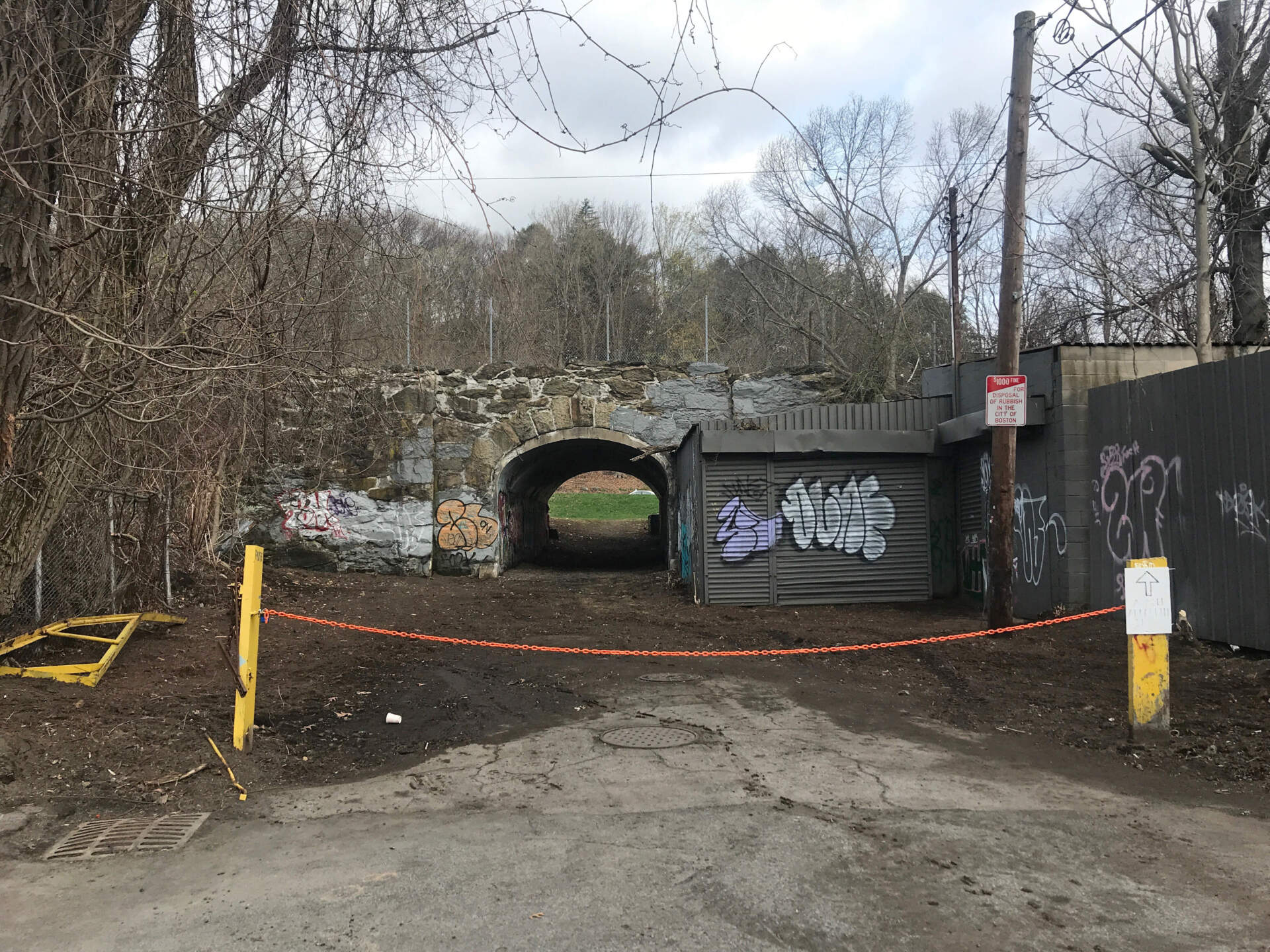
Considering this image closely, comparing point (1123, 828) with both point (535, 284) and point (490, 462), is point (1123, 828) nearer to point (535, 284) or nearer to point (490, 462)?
point (535, 284)

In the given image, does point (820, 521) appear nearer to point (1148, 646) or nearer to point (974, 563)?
point (974, 563)

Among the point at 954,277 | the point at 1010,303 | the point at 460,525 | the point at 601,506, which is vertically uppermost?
the point at 954,277

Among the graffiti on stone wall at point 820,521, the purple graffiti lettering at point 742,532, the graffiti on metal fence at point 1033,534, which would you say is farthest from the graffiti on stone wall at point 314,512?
the graffiti on metal fence at point 1033,534

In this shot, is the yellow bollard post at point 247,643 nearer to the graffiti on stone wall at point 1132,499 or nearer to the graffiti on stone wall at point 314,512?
the graffiti on stone wall at point 1132,499

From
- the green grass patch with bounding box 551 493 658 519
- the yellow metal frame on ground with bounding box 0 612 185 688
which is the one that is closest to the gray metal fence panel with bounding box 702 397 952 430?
the yellow metal frame on ground with bounding box 0 612 185 688

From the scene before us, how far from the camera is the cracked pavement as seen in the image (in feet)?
10.8

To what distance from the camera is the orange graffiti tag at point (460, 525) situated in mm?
17328

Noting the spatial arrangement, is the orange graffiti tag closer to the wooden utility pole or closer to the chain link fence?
the chain link fence

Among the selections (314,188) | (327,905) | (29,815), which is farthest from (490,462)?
(327,905)

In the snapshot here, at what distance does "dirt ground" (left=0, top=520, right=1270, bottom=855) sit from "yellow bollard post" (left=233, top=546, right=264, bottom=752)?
0.18m

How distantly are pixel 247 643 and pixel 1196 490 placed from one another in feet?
26.2

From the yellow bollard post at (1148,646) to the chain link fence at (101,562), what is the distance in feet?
25.4

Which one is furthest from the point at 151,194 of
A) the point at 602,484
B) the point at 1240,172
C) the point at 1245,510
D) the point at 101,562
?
the point at 602,484

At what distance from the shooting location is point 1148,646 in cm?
577
